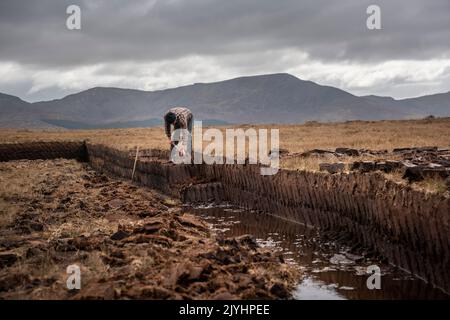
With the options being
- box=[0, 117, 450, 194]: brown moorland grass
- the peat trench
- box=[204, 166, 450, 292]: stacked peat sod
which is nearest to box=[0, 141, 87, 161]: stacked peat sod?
box=[0, 117, 450, 194]: brown moorland grass

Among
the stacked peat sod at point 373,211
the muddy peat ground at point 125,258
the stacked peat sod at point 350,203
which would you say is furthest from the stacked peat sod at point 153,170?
the muddy peat ground at point 125,258

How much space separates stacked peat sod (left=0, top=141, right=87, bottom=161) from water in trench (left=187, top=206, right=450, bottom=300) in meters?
22.2

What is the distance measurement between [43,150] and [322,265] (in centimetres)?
2744

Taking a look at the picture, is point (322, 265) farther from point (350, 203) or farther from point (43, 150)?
point (43, 150)

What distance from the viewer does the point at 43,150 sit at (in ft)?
115

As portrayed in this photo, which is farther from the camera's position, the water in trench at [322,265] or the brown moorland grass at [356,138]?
the brown moorland grass at [356,138]

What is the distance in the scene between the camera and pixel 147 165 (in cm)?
2208

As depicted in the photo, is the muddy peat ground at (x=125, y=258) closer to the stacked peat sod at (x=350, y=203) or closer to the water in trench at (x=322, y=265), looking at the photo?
the water in trench at (x=322, y=265)

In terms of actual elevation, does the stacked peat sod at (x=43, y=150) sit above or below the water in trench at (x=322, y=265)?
above

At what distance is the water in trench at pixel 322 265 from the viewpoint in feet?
29.0

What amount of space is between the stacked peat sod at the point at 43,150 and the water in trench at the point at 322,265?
72.7 ft
